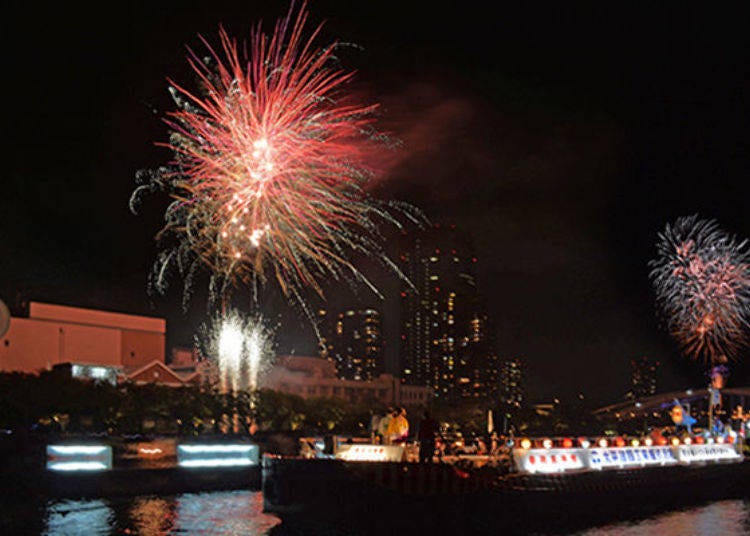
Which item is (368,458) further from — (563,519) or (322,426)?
(322,426)

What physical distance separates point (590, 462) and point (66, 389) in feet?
78.2

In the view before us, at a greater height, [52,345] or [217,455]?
[52,345]

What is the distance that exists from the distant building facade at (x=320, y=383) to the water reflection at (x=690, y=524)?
6558 centimetres

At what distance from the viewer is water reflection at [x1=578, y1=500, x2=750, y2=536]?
24219 mm

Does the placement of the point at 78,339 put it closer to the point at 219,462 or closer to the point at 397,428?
the point at 219,462

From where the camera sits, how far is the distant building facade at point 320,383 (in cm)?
9731

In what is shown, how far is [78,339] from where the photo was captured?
7319 cm

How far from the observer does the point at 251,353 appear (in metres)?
67.4

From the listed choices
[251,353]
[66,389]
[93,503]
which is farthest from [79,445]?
[251,353]

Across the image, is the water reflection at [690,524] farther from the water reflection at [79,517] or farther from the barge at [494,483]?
the water reflection at [79,517]

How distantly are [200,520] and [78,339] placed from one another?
5273 cm

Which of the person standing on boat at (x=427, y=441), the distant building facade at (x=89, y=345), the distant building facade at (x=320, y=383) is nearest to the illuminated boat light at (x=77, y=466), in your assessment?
the person standing on boat at (x=427, y=441)

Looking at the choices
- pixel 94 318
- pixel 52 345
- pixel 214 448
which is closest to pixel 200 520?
pixel 214 448

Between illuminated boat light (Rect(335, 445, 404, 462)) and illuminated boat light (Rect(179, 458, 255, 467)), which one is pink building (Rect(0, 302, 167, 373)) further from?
illuminated boat light (Rect(335, 445, 404, 462))
